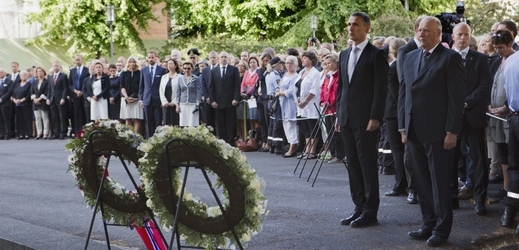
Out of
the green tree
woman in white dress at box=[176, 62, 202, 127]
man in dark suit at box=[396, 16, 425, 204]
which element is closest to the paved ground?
man in dark suit at box=[396, 16, 425, 204]

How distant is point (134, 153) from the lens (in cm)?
751

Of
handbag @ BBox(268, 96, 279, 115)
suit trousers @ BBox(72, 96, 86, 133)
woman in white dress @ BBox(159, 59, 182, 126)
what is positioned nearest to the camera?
handbag @ BBox(268, 96, 279, 115)

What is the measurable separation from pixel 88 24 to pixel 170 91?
18568 mm

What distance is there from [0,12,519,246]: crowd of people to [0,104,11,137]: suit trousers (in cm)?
886

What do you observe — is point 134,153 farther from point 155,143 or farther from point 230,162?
point 230,162

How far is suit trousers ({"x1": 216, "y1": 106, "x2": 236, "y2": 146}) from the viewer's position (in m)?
21.2

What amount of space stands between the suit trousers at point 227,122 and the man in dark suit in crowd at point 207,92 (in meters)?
0.22

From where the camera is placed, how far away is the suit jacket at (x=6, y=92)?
2884 cm

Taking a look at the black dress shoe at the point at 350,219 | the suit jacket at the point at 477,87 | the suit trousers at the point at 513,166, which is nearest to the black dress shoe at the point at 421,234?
the black dress shoe at the point at 350,219

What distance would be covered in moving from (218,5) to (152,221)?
3742 centimetres

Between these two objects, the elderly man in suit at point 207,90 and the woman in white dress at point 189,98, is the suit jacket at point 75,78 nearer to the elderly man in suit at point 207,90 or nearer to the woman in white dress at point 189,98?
the woman in white dress at point 189,98

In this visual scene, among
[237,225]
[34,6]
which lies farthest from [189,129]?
[34,6]

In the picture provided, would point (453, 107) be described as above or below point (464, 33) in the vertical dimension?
below

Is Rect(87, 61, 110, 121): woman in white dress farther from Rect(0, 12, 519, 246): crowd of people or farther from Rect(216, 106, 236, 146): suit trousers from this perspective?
Rect(216, 106, 236, 146): suit trousers
